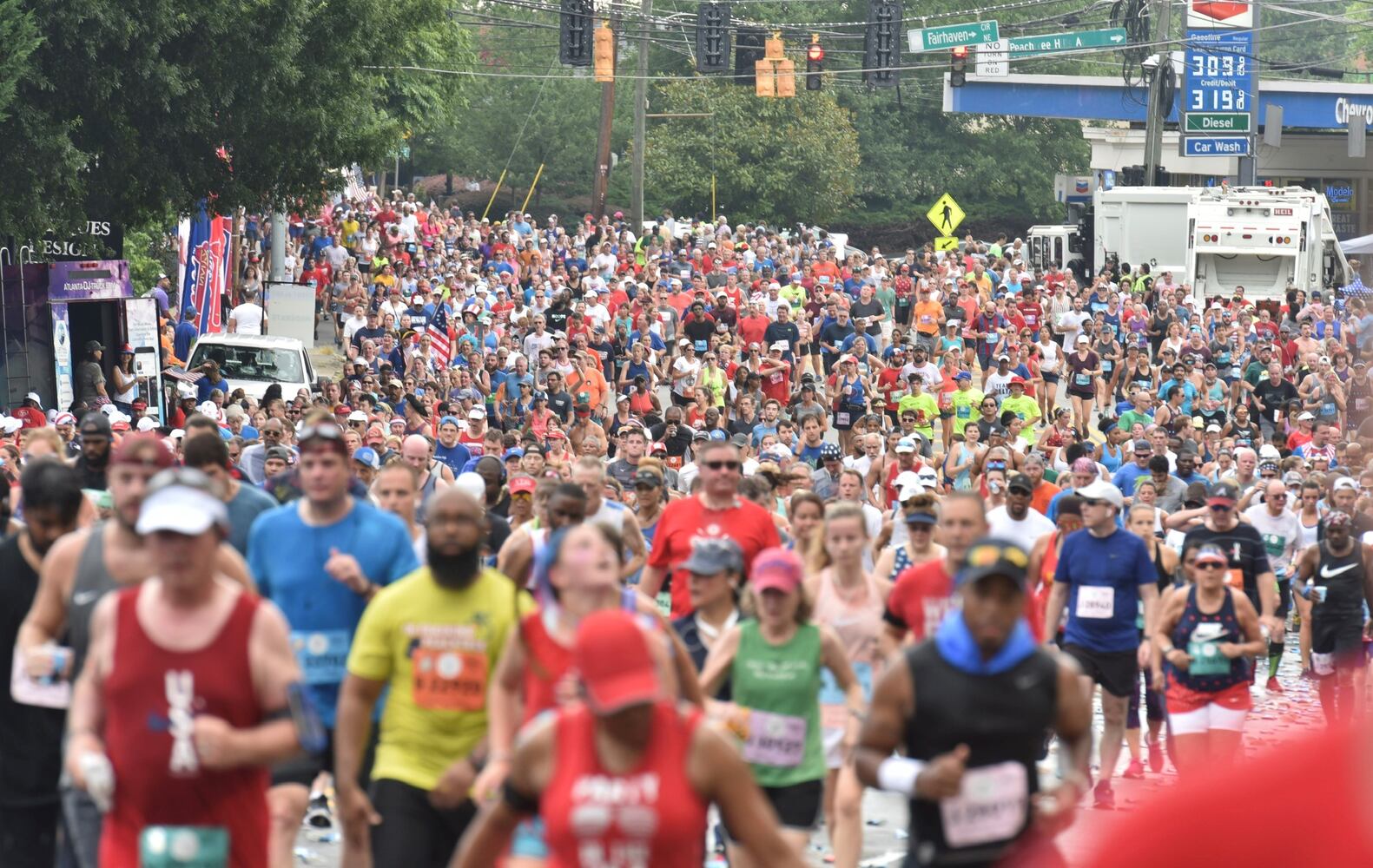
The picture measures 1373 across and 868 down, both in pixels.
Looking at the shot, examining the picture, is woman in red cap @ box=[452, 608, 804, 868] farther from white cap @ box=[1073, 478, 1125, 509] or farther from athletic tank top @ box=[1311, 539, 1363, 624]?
athletic tank top @ box=[1311, 539, 1363, 624]

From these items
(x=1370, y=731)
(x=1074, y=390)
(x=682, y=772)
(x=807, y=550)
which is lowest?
(x=1074, y=390)

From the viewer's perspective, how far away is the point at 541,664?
19.4ft

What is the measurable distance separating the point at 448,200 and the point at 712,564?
6064 cm

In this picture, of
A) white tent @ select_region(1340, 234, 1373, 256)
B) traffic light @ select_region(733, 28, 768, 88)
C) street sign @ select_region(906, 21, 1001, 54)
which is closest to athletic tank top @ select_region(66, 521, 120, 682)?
white tent @ select_region(1340, 234, 1373, 256)

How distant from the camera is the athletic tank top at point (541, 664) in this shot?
5797 millimetres

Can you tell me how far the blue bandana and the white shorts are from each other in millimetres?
5064

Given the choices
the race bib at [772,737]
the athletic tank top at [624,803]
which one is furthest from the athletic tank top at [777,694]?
the athletic tank top at [624,803]

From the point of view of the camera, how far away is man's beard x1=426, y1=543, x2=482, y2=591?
6285mm

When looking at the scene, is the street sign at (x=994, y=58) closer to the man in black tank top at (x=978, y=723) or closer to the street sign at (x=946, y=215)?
the street sign at (x=946, y=215)

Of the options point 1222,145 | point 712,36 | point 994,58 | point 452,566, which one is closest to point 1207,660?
point 452,566

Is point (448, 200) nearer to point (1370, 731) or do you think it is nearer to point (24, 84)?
point (24, 84)

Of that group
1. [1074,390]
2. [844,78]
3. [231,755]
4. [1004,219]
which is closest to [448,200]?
[844,78]

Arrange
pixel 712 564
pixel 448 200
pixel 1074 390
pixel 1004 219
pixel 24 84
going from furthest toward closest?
pixel 1004 219, pixel 448 200, pixel 1074 390, pixel 24 84, pixel 712 564

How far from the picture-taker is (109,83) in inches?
933
